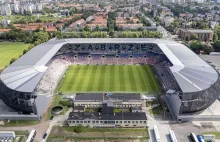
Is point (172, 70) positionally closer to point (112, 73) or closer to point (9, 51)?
point (112, 73)

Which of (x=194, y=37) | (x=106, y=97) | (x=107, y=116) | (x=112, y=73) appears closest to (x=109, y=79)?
(x=112, y=73)

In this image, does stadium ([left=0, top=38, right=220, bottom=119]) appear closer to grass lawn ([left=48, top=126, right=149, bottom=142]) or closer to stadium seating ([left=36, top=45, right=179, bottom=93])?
stadium seating ([left=36, top=45, right=179, bottom=93])

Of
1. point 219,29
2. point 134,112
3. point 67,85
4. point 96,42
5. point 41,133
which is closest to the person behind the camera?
point 41,133

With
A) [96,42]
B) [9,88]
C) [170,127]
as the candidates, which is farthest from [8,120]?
[96,42]

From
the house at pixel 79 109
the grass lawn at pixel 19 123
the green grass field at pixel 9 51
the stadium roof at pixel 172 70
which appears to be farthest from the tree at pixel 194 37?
the grass lawn at pixel 19 123

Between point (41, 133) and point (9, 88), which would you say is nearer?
point (41, 133)

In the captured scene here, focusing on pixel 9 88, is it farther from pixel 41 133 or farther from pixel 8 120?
pixel 41 133

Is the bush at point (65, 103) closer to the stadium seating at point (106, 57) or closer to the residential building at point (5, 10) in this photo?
the stadium seating at point (106, 57)
